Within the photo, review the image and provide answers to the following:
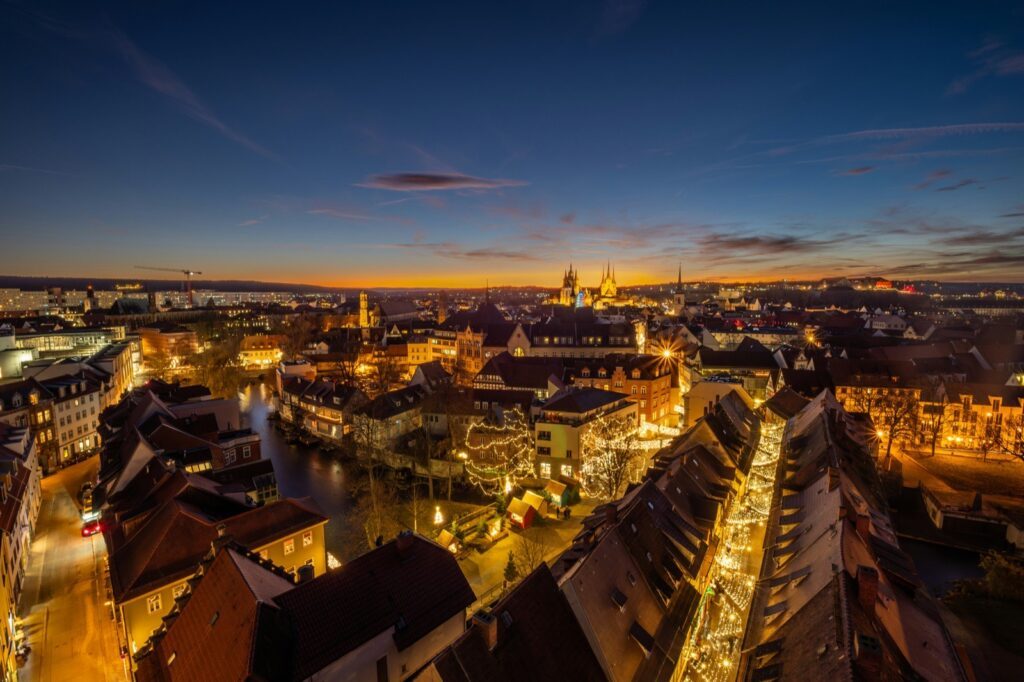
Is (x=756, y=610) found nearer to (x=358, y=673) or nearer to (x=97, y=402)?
(x=358, y=673)

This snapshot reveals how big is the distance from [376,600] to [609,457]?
1683 cm

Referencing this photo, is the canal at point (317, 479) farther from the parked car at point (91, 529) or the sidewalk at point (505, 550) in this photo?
the parked car at point (91, 529)

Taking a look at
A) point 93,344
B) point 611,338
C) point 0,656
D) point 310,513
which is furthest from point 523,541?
point 93,344

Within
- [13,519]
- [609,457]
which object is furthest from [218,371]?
[609,457]

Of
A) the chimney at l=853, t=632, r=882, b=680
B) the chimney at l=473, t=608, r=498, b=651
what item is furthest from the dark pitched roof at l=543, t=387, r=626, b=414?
the chimney at l=853, t=632, r=882, b=680

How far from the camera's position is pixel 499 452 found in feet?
94.2

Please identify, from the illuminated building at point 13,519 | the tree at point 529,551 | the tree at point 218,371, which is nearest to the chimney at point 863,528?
the tree at point 529,551

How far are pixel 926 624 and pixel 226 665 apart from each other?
15032 mm

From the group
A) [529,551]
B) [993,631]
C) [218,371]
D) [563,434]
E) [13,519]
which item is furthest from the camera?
[218,371]

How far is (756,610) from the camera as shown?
13.3m

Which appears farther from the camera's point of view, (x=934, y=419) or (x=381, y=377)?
(x=381, y=377)

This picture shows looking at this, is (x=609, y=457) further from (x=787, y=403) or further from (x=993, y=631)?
(x=787, y=403)

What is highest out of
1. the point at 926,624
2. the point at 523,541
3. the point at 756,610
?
the point at 926,624

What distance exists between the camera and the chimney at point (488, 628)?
8461 mm
